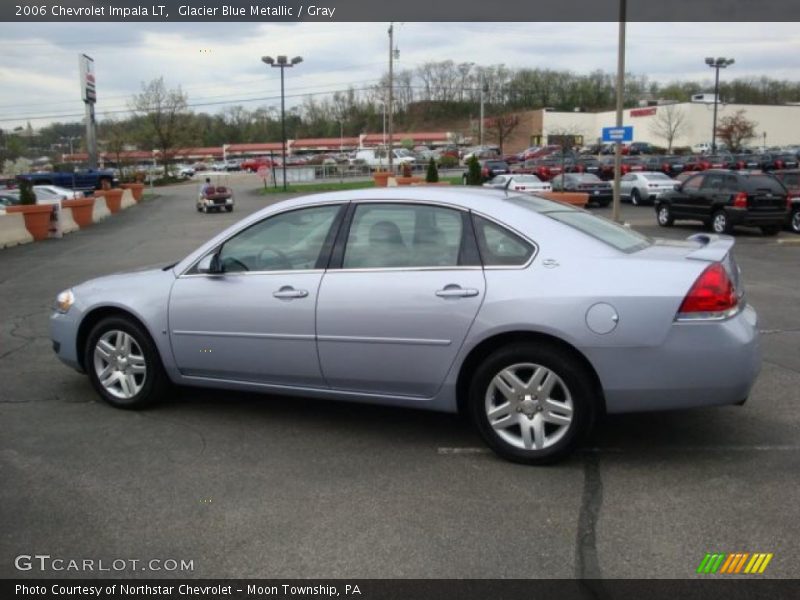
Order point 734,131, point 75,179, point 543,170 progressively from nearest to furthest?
point 543,170 < point 75,179 < point 734,131

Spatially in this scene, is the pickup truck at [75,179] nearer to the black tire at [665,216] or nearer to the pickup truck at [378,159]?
the pickup truck at [378,159]

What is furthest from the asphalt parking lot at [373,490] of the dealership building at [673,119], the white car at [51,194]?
the dealership building at [673,119]

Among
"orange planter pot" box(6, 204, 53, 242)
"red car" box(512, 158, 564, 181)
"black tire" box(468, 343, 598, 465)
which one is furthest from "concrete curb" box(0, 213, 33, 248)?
"red car" box(512, 158, 564, 181)

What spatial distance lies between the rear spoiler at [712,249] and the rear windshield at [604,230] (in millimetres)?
334

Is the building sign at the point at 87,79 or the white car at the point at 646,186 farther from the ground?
the building sign at the point at 87,79

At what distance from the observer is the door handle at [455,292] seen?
4320 mm

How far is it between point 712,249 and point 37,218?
70.7 ft

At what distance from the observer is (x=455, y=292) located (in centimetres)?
435

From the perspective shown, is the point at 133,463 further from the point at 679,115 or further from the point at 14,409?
the point at 679,115

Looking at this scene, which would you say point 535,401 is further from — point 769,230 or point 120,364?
point 769,230

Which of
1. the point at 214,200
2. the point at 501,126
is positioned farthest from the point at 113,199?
the point at 501,126

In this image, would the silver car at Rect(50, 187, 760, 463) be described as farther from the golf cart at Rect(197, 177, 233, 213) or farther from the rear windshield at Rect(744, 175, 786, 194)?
the golf cart at Rect(197, 177, 233, 213)

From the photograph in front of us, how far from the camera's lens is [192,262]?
5.23 meters

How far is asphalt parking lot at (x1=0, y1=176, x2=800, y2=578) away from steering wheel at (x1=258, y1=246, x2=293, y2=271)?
3.59 feet
